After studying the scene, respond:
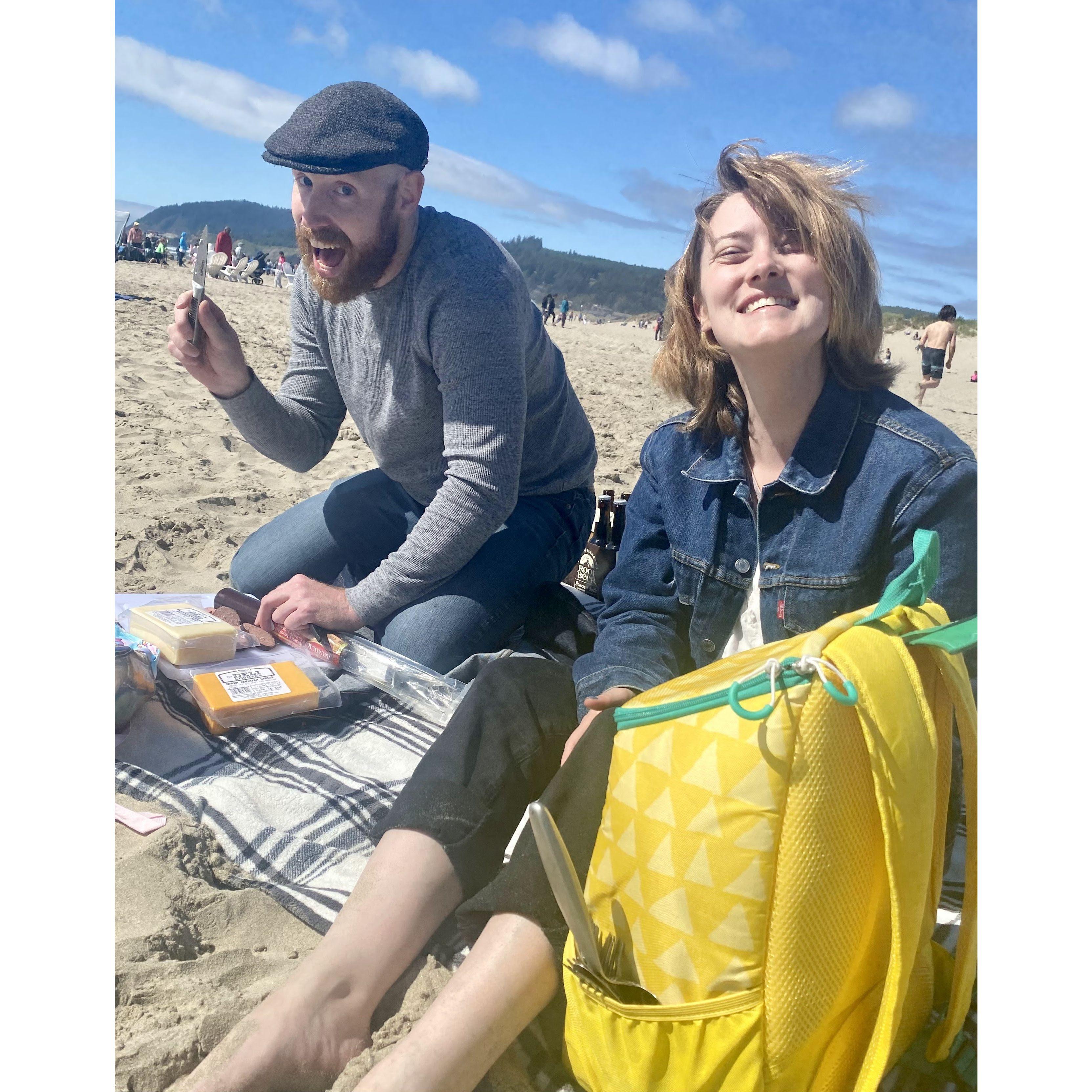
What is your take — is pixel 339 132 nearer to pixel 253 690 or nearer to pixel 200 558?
pixel 253 690

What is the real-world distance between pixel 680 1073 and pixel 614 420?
168 inches

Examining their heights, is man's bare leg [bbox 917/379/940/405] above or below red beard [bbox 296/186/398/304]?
above

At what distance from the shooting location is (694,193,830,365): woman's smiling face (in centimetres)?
109

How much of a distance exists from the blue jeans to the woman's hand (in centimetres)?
67

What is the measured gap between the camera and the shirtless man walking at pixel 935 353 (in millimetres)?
2598

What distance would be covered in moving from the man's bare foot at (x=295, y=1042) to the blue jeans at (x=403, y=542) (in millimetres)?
826

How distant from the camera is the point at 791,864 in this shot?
2.64 ft

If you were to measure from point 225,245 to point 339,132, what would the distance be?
56.7 inches

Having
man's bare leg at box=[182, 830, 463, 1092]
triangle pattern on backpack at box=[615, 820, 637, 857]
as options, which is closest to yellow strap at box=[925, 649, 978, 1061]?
triangle pattern on backpack at box=[615, 820, 637, 857]

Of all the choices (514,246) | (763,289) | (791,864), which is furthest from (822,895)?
(514,246)

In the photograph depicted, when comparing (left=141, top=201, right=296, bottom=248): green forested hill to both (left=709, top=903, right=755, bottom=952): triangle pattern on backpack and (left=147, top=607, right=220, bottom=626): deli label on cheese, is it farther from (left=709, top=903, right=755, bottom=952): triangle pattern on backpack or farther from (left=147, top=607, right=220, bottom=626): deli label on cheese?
(left=709, top=903, right=755, bottom=952): triangle pattern on backpack

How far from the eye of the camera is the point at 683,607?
1267 millimetres
